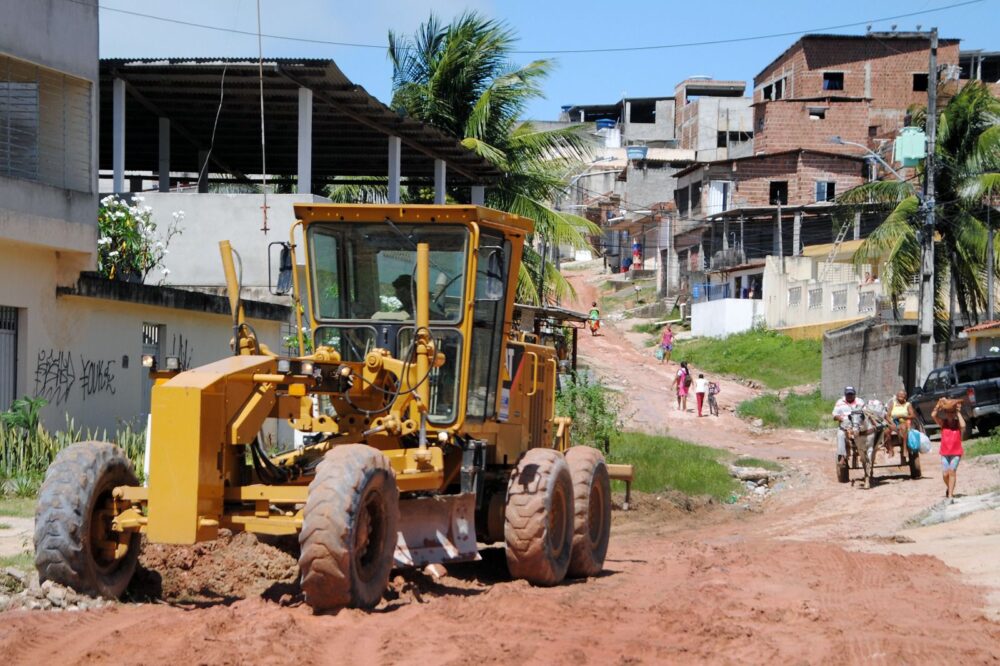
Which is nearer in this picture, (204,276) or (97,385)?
(97,385)

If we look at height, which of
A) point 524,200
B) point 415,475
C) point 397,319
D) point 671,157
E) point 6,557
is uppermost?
point 671,157

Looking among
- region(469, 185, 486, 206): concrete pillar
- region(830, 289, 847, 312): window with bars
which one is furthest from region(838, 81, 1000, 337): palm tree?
region(469, 185, 486, 206): concrete pillar

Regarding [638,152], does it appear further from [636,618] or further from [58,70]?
[636,618]

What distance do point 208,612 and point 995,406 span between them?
80.5 feet

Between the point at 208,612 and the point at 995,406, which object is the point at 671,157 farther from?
the point at 208,612

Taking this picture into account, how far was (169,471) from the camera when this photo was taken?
331 inches

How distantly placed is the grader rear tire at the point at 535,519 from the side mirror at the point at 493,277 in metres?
1.43

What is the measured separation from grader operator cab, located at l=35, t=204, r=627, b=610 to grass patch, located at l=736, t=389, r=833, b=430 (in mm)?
25498

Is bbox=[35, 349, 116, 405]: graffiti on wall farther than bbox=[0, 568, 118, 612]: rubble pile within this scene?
Yes

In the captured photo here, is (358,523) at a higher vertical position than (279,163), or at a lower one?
lower

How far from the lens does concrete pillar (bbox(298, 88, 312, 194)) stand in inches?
854

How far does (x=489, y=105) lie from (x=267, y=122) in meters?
6.91

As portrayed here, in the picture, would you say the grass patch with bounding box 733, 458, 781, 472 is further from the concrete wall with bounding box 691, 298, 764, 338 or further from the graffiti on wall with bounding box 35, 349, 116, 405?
the concrete wall with bounding box 691, 298, 764, 338

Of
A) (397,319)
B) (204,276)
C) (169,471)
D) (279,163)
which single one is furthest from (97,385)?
(279,163)
